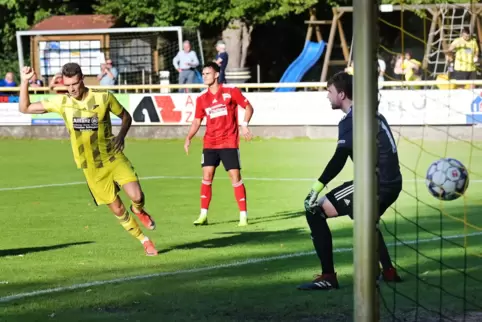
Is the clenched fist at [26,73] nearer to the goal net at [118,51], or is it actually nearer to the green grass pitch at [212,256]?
the green grass pitch at [212,256]

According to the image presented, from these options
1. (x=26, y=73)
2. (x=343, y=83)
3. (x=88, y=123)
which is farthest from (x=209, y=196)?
(x=343, y=83)

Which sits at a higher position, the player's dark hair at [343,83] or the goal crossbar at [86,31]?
the player's dark hair at [343,83]

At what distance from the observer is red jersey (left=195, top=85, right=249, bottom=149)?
547 inches

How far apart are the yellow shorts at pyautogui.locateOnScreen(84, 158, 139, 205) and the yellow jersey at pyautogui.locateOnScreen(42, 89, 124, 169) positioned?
2.5 inches

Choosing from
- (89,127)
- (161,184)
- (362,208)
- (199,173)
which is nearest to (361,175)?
(362,208)

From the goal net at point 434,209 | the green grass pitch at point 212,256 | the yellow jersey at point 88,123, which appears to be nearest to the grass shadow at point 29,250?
the green grass pitch at point 212,256

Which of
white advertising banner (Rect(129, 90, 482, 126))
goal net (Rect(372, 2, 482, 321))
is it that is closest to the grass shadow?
goal net (Rect(372, 2, 482, 321))

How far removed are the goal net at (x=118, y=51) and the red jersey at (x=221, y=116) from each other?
2271cm

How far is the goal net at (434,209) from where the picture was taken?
8.52 metres

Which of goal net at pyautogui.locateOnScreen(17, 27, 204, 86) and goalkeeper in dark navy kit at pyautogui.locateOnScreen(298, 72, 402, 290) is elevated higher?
goalkeeper in dark navy kit at pyautogui.locateOnScreen(298, 72, 402, 290)

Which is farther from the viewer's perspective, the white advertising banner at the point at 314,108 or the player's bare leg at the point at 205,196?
the white advertising banner at the point at 314,108

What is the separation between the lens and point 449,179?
9.14 m

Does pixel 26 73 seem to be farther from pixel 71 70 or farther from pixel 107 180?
pixel 107 180

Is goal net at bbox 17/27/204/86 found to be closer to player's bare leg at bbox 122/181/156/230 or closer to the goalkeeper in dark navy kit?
player's bare leg at bbox 122/181/156/230
